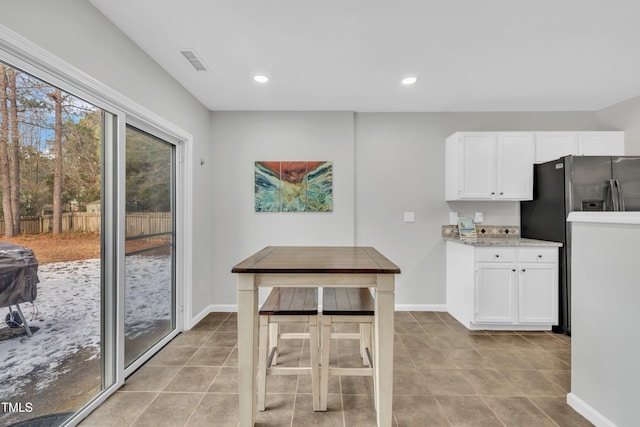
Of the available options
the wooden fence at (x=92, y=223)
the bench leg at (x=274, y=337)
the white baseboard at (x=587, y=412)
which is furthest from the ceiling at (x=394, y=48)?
the white baseboard at (x=587, y=412)

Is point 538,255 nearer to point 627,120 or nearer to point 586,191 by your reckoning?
point 586,191

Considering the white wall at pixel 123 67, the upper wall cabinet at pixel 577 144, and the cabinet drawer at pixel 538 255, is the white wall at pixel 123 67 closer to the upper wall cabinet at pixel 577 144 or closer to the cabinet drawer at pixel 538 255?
the cabinet drawer at pixel 538 255

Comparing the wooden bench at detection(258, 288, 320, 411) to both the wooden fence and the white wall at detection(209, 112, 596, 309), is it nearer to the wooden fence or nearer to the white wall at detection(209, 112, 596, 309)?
the wooden fence

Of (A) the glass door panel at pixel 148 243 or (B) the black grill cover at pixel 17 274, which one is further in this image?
(A) the glass door panel at pixel 148 243

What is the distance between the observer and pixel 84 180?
6.11 ft

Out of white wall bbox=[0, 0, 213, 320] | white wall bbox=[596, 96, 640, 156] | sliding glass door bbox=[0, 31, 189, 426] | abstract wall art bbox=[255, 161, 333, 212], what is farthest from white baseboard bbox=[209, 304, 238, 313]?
white wall bbox=[596, 96, 640, 156]

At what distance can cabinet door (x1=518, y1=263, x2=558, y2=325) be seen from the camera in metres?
3.04

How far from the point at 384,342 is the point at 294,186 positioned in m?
2.41

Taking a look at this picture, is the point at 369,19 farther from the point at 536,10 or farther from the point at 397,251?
the point at 397,251

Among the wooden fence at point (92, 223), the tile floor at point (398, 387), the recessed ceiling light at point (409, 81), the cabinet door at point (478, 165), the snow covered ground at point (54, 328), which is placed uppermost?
the recessed ceiling light at point (409, 81)

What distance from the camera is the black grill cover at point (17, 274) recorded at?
1.38 m

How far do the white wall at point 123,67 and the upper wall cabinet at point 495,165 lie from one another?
2973 mm

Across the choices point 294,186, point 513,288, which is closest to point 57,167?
point 294,186

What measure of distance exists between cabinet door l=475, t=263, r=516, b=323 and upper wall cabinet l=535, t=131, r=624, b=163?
4.59 feet
